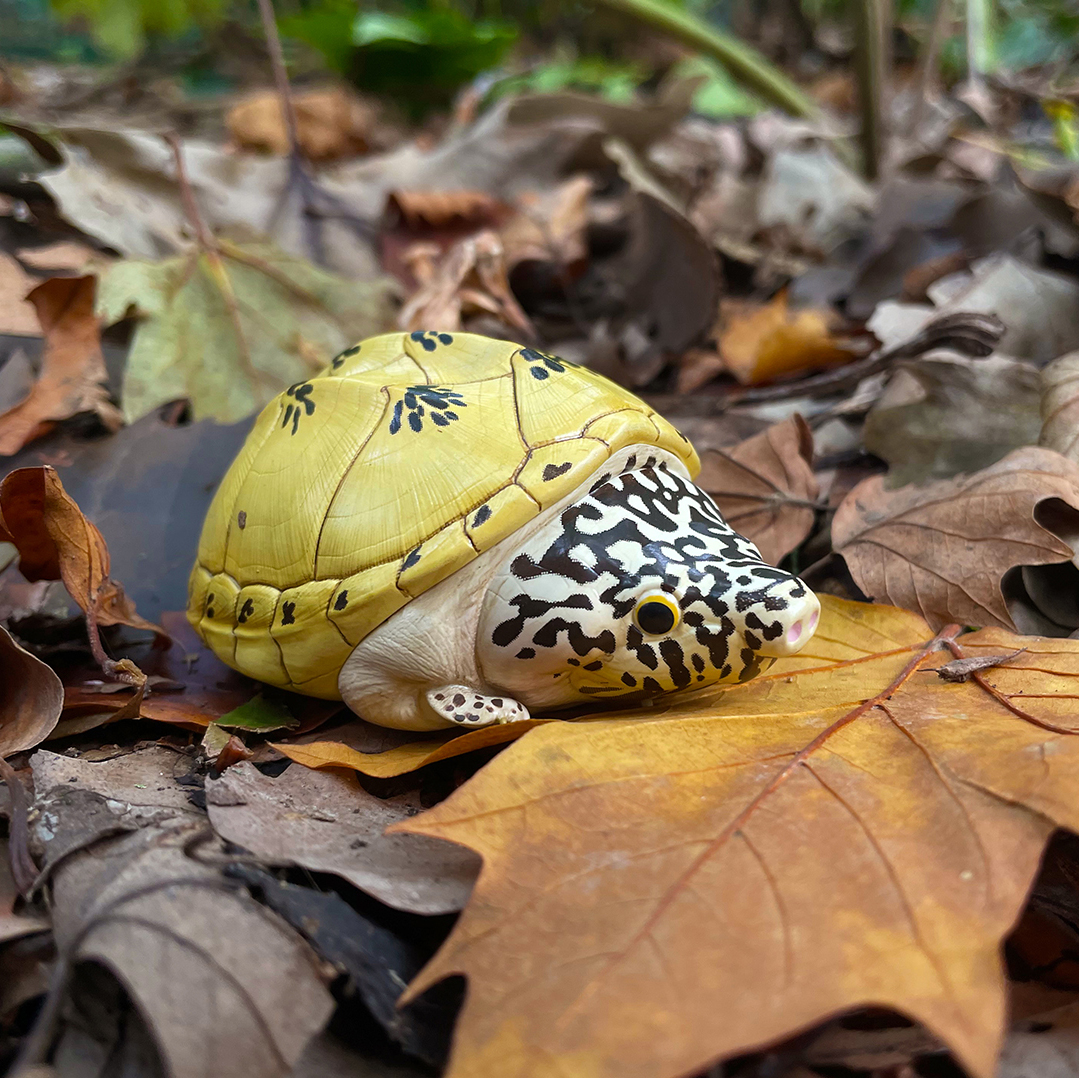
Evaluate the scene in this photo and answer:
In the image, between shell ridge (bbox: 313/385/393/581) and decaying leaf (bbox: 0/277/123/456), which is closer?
shell ridge (bbox: 313/385/393/581)

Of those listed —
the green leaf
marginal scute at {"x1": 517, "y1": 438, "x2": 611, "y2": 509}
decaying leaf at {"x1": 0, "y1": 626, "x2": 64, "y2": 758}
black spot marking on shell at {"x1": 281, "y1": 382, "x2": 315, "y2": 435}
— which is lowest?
the green leaf

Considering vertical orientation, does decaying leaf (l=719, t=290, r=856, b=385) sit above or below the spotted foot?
above

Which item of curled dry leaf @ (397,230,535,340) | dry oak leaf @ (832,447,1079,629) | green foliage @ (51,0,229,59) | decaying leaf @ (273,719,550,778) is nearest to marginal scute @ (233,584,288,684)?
decaying leaf @ (273,719,550,778)

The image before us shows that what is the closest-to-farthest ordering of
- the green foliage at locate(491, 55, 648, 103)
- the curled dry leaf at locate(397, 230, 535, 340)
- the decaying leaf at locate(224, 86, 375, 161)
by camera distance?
the curled dry leaf at locate(397, 230, 535, 340)
the decaying leaf at locate(224, 86, 375, 161)
the green foliage at locate(491, 55, 648, 103)

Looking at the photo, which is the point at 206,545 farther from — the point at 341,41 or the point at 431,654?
the point at 341,41

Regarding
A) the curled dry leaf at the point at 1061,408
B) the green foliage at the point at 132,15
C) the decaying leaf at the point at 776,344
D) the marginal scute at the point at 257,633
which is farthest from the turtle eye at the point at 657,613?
the green foliage at the point at 132,15

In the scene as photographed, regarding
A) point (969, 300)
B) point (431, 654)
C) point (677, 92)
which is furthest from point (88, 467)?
point (677, 92)

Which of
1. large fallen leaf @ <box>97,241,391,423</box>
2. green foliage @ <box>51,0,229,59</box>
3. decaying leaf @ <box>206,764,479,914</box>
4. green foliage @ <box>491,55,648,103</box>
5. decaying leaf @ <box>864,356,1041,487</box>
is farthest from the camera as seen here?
green foliage @ <box>51,0,229,59</box>

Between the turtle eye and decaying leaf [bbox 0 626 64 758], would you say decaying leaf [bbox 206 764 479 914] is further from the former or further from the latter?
the turtle eye

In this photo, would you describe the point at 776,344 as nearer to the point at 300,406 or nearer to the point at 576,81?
the point at 300,406
